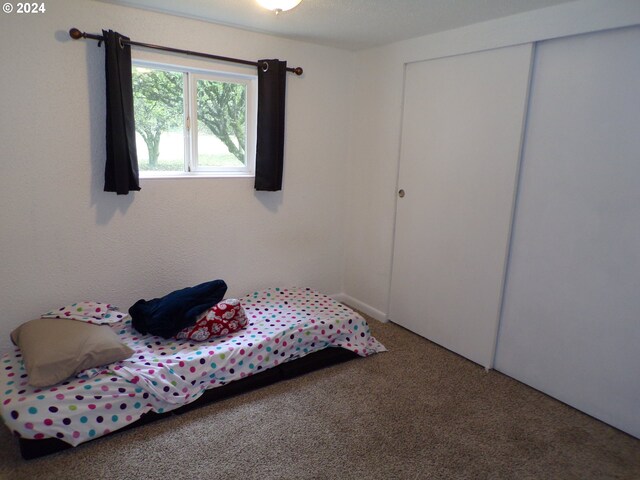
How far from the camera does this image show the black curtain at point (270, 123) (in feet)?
10.3

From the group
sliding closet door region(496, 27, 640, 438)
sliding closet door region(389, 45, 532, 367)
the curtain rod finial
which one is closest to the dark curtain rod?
the curtain rod finial

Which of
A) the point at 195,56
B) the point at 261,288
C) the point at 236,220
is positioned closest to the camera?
the point at 195,56

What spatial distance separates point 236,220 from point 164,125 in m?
0.84

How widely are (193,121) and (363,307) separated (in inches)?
82.7

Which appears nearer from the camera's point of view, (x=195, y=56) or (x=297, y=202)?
(x=195, y=56)

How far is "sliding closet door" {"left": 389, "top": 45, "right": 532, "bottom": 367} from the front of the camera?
8.75 feet

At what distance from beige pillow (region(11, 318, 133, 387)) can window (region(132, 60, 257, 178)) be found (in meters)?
1.09

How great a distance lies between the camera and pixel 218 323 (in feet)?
8.71

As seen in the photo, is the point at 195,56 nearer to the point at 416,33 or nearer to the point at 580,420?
the point at 416,33

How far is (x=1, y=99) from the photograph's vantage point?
2.34 metres

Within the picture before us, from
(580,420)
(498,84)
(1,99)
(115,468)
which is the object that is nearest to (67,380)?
(115,468)

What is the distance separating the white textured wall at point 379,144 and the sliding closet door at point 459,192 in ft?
0.25

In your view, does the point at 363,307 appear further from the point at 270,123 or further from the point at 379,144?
the point at 270,123

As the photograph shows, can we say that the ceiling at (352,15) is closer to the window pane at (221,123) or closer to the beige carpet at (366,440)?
the window pane at (221,123)
